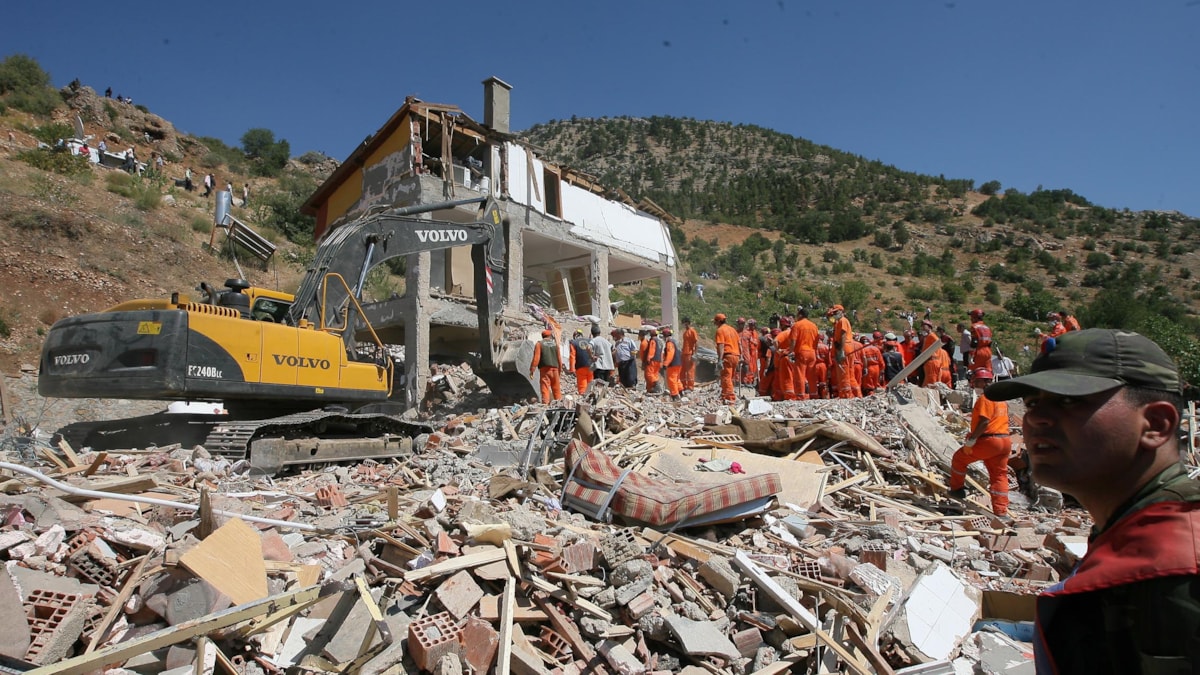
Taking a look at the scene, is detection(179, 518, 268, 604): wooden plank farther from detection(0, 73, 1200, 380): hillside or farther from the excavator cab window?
detection(0, 73, 1200, 380): hillside

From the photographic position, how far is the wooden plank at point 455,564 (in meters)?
4.22

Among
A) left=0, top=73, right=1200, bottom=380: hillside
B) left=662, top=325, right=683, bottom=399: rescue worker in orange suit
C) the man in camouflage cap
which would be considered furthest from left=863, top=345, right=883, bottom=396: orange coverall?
the man in camouflage cap

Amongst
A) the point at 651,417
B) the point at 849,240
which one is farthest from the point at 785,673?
the point at 849,240

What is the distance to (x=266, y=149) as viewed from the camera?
50.8 m

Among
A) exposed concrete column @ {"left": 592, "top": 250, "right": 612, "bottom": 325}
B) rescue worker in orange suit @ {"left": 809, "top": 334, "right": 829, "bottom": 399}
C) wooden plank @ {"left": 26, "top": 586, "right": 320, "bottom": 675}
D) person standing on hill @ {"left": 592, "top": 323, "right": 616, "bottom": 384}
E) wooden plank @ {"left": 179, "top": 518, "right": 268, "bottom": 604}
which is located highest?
exposed concrete column @ {"left": 592, "top": 250, "right": 612, "bottom": 325}

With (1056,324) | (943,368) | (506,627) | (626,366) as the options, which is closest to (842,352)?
(943,368)

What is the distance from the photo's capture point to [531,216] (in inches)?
730

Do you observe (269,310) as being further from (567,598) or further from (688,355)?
(688,355)

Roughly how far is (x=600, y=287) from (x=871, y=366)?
27.8 feet

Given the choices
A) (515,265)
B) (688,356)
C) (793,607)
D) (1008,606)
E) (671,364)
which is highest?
(515,265)

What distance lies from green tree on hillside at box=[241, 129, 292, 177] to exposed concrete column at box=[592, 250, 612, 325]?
37035 millimetres

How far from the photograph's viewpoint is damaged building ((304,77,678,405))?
16188mm

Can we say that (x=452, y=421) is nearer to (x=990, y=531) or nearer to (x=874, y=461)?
(x=874, y=461)

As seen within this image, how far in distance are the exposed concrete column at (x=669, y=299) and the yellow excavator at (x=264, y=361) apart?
480 inches
